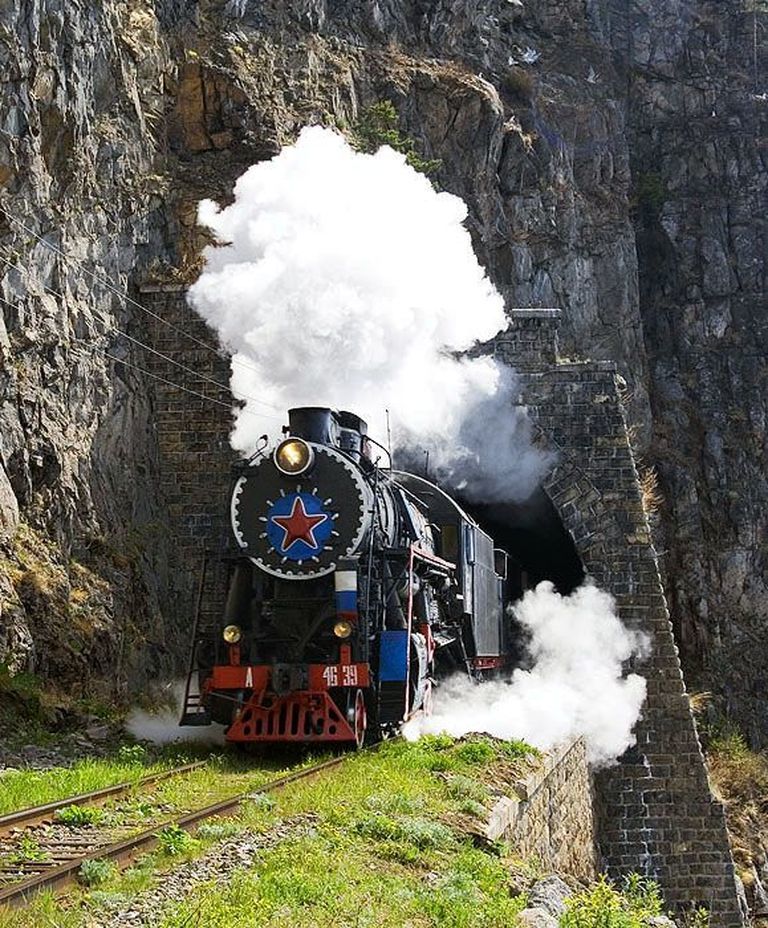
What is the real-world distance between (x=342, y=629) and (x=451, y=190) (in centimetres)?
1683

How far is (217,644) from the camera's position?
10.2 metres

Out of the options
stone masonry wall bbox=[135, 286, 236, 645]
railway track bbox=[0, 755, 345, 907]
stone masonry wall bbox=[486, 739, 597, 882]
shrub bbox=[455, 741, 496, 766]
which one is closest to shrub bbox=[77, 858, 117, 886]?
railway track bbox=[0, 755, 345, 907]

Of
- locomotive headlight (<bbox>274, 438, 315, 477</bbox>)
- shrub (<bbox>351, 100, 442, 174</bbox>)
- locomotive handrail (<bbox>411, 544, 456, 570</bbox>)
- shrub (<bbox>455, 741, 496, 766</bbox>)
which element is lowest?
shrub (<bbox>455, 741, 496, 766</bbox>)

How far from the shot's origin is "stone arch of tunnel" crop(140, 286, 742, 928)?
14719 mm

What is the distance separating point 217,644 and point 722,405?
21.7m

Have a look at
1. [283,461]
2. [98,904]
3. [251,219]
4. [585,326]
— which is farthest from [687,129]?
[98,904]

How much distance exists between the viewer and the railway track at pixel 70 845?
181 inches

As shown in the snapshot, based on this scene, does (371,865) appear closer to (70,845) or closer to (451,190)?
(70,845)

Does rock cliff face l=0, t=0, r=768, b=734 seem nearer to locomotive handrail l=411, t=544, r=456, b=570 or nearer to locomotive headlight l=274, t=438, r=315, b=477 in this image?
locomotive headlight l=274, t=438, r=315, b=477

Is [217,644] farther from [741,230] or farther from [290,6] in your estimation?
[741,230]

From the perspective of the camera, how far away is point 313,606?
9945 millimetres

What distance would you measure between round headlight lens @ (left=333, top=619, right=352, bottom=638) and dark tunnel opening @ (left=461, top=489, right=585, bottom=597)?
783 cm

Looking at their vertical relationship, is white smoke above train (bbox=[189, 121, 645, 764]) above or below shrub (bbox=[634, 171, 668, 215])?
below

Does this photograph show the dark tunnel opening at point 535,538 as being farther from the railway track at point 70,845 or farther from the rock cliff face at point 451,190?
the railway track at point 70,845
